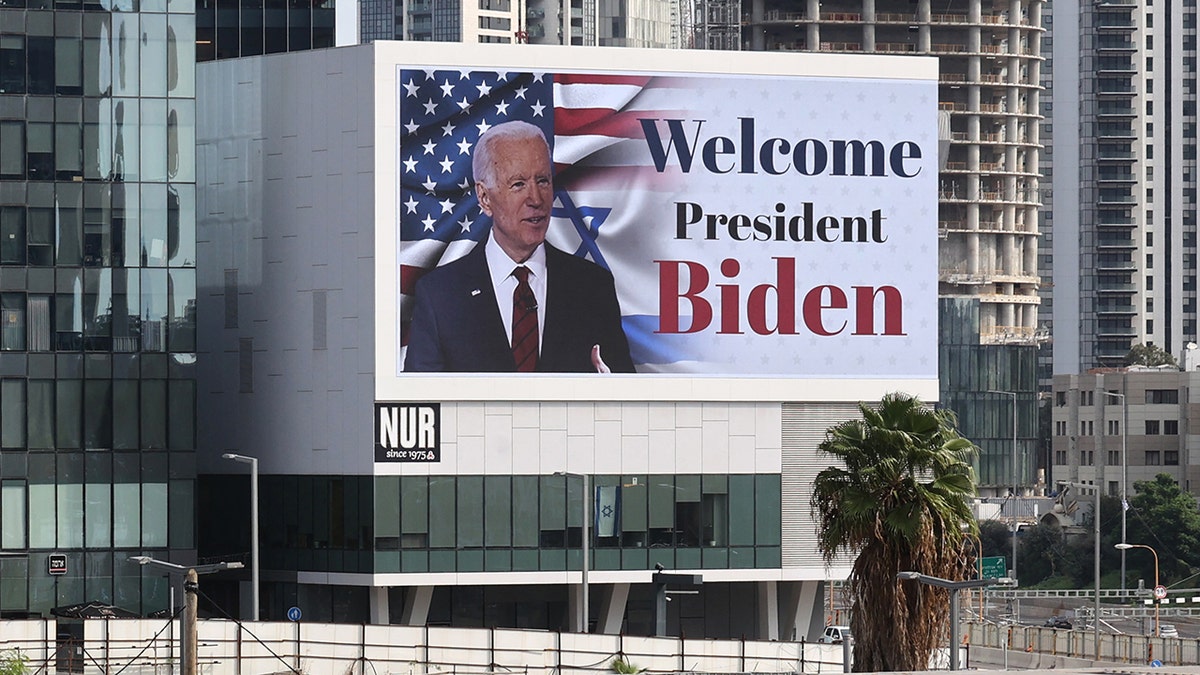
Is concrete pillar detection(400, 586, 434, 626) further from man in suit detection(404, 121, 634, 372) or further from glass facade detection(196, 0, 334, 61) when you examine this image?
glass facade detection(196, 0, 334, 61)

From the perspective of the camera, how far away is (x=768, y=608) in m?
105

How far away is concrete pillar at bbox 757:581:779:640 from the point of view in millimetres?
104375

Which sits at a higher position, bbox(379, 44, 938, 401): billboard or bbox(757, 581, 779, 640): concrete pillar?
bbox(379, 44, 938, 401): billboard

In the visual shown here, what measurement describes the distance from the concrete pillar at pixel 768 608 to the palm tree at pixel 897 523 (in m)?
38.4

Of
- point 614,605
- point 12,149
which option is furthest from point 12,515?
point 614,605

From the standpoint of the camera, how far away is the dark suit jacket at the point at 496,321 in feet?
324

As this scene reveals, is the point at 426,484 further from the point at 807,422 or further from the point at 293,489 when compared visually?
the point at 807,422

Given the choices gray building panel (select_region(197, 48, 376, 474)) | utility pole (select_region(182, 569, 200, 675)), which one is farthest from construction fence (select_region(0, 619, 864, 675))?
gray building panel (select_region(197, 48, 376, 474))

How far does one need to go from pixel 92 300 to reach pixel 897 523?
4559 centimetres

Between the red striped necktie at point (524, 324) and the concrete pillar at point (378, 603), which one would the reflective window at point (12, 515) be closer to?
the concrete pillar at point (378, 603)

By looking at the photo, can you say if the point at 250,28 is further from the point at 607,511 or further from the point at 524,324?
the point at 607,511

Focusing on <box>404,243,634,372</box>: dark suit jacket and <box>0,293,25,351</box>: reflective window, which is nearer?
<box>0,293,25,351</box>: reflective window

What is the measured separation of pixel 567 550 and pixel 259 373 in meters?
16.0

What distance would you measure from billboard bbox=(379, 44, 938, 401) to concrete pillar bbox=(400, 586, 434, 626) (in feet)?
31.5
